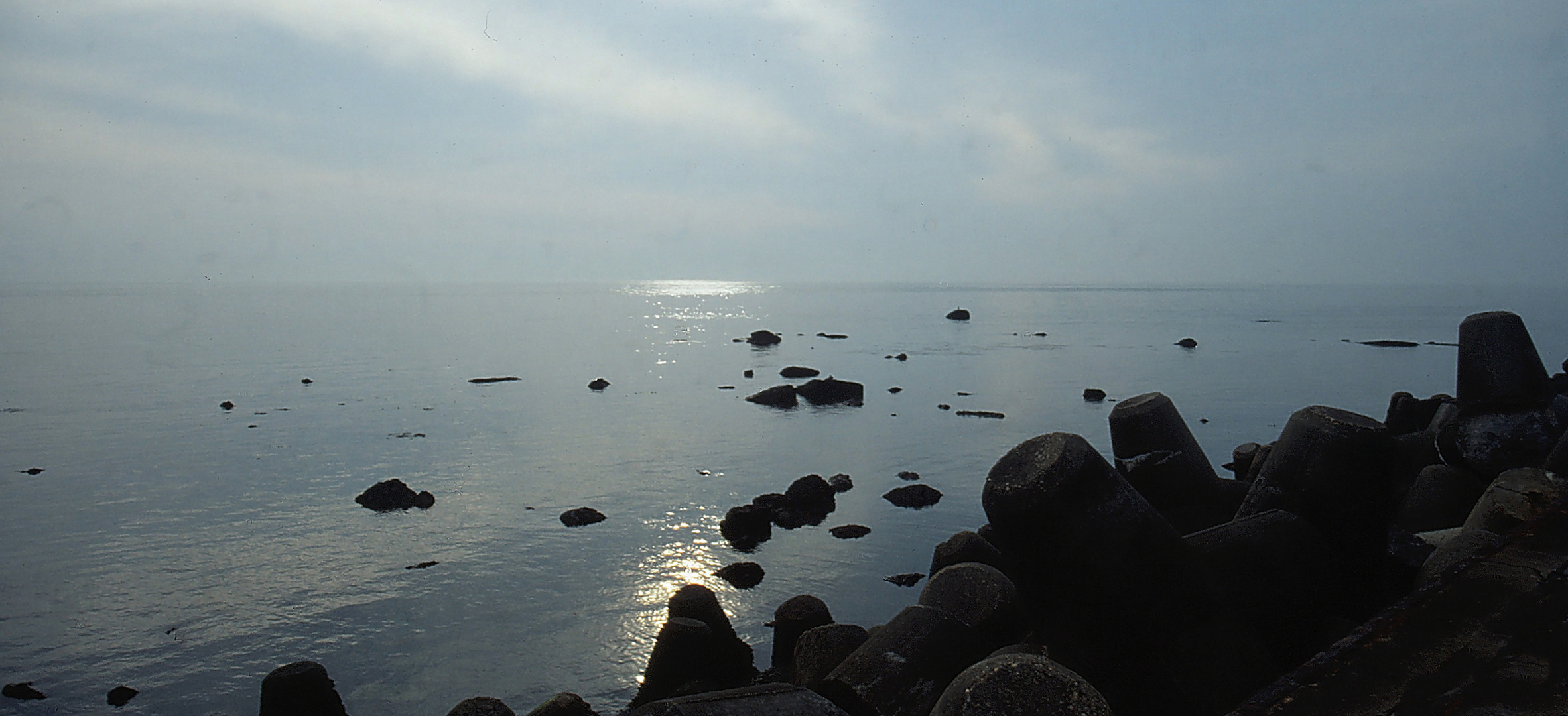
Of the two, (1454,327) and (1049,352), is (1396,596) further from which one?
(1454,327)

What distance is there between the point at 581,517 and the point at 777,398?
19.4m

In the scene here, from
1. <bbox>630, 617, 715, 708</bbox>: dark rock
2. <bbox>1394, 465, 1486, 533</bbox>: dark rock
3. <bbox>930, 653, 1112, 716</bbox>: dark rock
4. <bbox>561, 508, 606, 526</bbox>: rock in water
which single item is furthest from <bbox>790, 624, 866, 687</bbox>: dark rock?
<bbox>561, 508, 606, 526</bbox>: rock in water

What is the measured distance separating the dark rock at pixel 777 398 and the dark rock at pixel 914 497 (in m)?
17.0

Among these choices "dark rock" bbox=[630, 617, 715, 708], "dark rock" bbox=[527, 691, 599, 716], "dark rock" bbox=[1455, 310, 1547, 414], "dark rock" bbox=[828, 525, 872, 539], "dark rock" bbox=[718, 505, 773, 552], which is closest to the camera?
"dark rock" bbox=[527, 691, 599, 716]

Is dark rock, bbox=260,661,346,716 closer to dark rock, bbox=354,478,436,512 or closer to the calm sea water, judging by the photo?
the calm sea water

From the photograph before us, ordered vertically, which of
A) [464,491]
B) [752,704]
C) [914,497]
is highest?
[752,704]

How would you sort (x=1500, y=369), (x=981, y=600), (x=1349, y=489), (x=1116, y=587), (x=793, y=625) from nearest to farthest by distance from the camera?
1. (x=1116, y=587)
2. (x=1349, y=489)
3. (x=981, y=600)
4. (x=793, y=625)
5. (x=1500, y=369)

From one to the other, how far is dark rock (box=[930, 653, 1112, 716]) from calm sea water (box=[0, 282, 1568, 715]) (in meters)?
7.09

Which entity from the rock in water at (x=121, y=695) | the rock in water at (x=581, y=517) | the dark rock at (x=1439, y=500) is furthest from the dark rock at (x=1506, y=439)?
the rock in water at (x=121, y=695)

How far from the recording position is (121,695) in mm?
11164

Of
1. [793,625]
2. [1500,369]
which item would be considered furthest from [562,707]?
[1500,369]

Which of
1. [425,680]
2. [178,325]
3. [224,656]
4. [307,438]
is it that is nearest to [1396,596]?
[425,680]

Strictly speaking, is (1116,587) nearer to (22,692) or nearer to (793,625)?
(793,625)

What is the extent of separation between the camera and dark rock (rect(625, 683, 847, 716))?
5.57m
